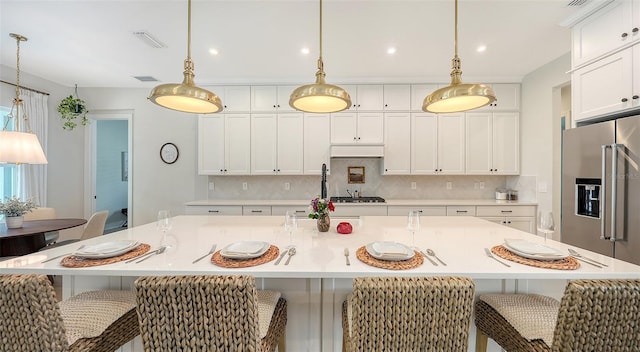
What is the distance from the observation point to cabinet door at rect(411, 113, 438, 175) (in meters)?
3.74

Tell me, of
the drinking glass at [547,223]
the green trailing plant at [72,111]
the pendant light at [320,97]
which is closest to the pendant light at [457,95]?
the pendant light at [320,97]

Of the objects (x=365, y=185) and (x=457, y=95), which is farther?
(x=365, y=185)

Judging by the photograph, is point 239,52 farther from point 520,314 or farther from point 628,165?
point 628,165

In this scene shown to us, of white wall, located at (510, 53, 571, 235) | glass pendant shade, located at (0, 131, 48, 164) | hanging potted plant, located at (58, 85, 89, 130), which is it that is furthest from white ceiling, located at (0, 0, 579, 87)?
glass pendant shade, located at (0, 131, 48, 164)

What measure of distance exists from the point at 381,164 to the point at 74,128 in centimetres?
480

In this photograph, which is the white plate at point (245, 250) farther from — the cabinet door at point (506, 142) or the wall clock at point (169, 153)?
the cabinet door at point (506, 142)

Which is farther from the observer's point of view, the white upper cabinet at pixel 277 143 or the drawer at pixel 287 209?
the white upper cabinet at pixel 277 143

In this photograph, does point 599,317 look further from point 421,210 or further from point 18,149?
point 18,149

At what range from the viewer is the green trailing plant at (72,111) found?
377 centimetres

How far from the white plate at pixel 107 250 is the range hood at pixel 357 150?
2.70 m

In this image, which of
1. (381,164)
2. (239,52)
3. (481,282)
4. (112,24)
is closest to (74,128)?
(112,24)

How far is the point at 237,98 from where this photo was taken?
12.4 feet

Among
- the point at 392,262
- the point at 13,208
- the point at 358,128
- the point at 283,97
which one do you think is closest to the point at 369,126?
the point at 358,128

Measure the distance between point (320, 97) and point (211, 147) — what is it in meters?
2.69
